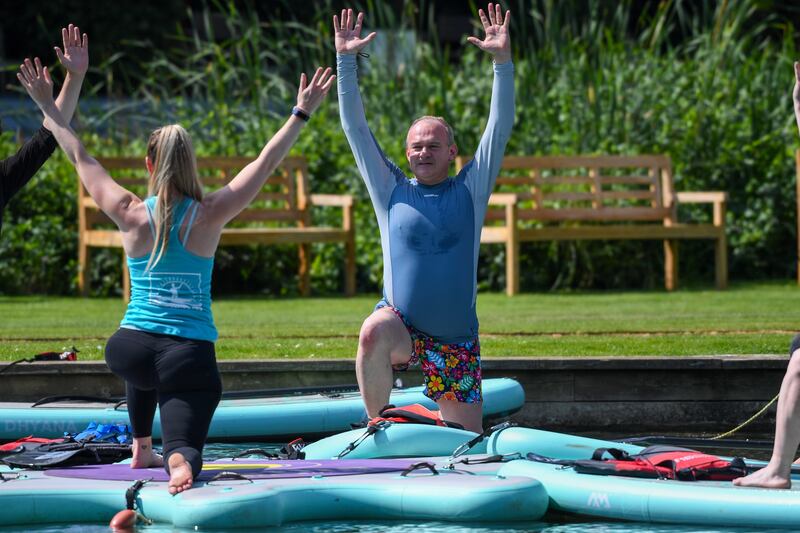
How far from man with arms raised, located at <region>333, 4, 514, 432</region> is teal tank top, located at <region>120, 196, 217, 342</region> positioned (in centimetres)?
112

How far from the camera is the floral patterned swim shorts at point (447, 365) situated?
20.2 ft

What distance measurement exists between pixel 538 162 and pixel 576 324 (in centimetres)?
305

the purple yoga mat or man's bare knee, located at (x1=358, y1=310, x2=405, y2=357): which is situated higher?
man's bare knee, located at (x1=358, y1=310, x2=405, y2=357)

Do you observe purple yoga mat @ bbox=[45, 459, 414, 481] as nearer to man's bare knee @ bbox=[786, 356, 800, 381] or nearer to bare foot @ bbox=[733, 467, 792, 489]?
bare foot @ bbox=[733, 467, 792, 489]

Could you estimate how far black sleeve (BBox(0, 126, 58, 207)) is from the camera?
20.3 ft

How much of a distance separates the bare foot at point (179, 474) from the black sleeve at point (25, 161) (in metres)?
1.76

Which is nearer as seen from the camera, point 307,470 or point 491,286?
point 307,470

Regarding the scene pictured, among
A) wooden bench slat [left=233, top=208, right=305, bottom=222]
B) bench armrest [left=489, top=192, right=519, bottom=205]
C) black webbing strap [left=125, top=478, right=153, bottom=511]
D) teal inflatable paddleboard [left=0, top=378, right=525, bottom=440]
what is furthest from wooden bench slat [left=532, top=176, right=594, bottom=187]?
black webbing strap [left=125, top=478, right=153, bottom=511]

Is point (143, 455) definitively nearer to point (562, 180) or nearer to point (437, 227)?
point (437, 227)

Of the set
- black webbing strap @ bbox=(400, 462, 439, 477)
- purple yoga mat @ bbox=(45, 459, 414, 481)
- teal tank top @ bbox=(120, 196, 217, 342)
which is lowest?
purple yoga mat @ bbox=(45, 459, 414, 481)

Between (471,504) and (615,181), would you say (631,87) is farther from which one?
(471,504)

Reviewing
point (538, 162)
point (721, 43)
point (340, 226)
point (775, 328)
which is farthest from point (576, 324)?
point (721, 43)

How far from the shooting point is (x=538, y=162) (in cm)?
1232

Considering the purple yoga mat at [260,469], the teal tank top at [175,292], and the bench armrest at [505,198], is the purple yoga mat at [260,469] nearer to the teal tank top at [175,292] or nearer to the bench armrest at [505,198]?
the teal tank top at [175,292]
